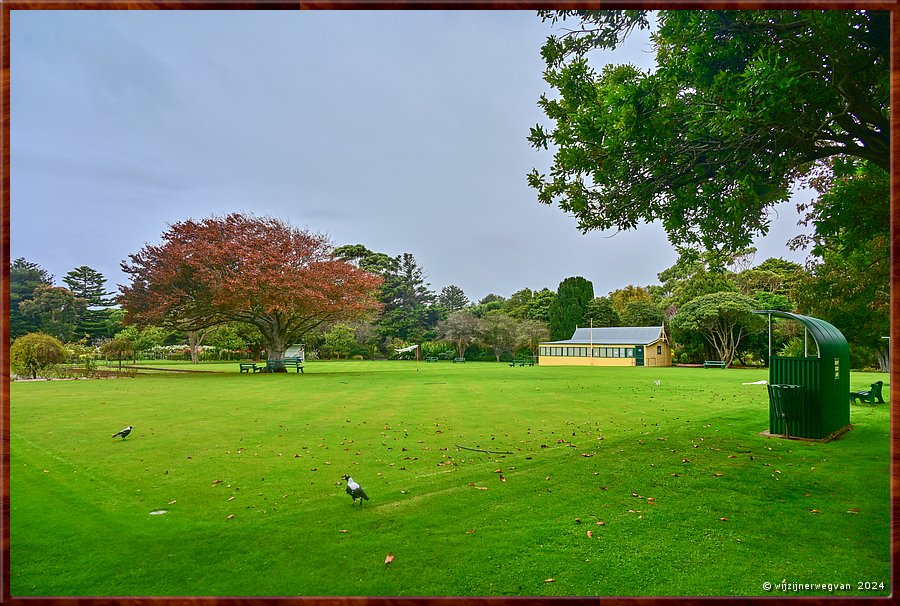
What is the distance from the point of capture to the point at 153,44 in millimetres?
3436

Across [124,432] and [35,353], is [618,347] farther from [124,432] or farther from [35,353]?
[35,353]

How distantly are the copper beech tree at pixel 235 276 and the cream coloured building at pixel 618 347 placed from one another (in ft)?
25.3

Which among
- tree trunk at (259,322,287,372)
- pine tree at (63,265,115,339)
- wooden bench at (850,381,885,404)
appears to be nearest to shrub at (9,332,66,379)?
pine tree at (63,265,115,339)

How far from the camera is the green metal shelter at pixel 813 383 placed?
4.80 meters

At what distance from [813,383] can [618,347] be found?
10.2 metres

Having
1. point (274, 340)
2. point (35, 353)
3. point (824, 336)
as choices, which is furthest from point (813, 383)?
point (274, 340)

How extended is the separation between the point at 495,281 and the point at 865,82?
594cm

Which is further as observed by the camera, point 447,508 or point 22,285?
point 22,285

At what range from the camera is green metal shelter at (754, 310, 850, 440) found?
480 centimetres

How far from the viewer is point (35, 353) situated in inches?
443

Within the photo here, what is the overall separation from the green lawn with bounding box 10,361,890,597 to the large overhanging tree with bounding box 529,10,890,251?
7.05 ft

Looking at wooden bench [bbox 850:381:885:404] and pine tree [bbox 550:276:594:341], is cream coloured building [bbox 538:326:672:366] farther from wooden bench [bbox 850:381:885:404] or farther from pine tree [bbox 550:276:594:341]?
wooden bench [bbox 850:381:885:404]

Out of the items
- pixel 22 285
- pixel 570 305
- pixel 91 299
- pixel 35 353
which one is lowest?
pixel 35 353

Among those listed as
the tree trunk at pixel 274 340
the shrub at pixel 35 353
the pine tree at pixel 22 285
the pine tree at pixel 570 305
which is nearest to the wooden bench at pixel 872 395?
the pine tree at pixel 570 305
